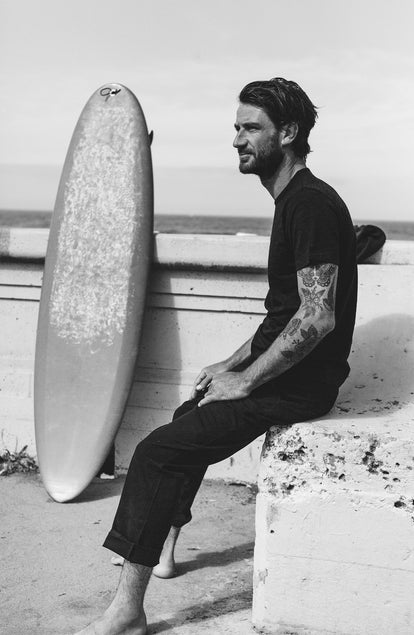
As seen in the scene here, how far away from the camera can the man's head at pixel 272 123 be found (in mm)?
2393

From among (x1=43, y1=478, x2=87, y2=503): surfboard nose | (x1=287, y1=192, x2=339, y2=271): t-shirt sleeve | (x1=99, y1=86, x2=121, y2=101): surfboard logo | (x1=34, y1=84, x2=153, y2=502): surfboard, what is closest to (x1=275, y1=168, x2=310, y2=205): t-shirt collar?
(x1=287, y1=192, x2=339, y2=271): t-shirt sleeve

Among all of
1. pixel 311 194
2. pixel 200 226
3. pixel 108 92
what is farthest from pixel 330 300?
pixel 200 226

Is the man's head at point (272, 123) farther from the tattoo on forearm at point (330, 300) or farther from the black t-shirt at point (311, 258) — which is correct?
the tattoo on forearm at point (330, 300)

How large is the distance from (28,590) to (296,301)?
137 centimetres

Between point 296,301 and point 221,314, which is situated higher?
point 296,301

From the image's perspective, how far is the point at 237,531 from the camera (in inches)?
127

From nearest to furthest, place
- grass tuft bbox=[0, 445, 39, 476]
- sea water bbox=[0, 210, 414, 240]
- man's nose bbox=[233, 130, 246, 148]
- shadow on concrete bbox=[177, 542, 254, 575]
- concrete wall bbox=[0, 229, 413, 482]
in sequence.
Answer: man's nose bbox=[233, 130, 246, 148] → shadow on concrete bbox=[177, 542, 254, 575] → concrete wall bbox=[0, 229, 413, 482] → grass tuft bbox=[0, 445, 39, 476] → sea water bbox=[0, 210, 414, 240]

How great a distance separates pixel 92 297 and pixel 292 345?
1.84m

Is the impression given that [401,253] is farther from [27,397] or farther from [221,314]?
[27,397]

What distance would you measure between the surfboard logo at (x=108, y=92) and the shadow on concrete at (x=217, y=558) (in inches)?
96.8

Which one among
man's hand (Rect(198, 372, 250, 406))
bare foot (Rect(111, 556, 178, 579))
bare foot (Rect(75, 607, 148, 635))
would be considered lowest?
bare foot (Rect(111, 556, 178, 579))

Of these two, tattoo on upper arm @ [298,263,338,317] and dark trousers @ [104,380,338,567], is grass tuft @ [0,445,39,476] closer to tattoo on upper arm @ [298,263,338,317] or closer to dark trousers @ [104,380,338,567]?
dark trousers @ [104,380,338,567]

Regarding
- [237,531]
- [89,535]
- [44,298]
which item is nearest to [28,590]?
[89,535]

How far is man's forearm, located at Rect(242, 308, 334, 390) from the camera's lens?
222 cm
